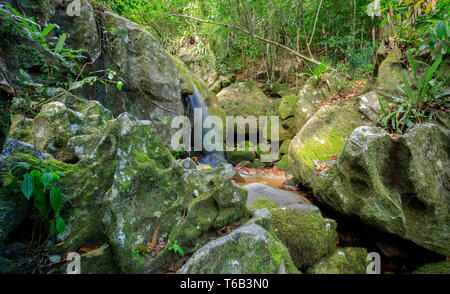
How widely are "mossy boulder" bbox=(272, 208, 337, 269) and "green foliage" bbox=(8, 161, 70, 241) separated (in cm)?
202

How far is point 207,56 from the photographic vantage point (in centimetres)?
930

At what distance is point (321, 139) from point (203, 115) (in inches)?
152

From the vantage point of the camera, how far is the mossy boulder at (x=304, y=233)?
221 centimetres

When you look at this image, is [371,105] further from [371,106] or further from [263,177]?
[263,177]

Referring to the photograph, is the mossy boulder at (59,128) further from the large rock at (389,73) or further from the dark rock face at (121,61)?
the large rock at (389,73)

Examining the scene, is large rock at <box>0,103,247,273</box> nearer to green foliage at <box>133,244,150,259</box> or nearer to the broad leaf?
green foliage at <box>133,244,150,259</box>

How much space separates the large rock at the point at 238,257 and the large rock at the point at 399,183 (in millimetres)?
1592

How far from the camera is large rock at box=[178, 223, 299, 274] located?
138cm

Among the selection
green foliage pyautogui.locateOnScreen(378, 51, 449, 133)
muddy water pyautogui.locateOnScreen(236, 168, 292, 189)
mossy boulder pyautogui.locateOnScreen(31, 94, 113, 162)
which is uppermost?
green foliage pyautogui.locateOnScreen(378, 51, 449, 133)

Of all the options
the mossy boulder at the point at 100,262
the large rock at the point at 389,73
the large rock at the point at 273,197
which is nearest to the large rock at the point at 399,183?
the large rock at the point at 273,197

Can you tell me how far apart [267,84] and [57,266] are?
9297mm

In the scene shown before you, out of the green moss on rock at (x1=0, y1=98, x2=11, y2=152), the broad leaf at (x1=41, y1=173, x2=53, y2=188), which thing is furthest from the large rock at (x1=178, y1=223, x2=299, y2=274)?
the green moss on rock at (x1=0, y1=98, x2=11, y2=152)

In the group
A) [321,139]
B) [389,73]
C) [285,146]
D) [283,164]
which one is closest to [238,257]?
[321,139]

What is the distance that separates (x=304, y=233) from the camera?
2344 millimetres
